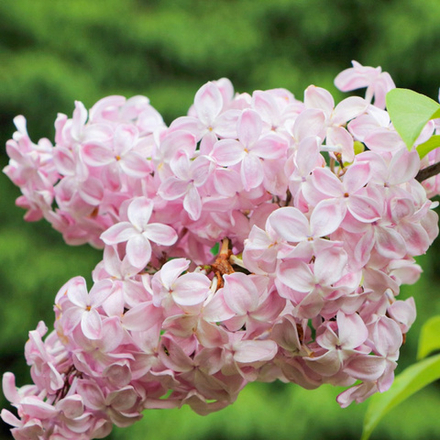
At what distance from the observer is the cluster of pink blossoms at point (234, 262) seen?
309 mm

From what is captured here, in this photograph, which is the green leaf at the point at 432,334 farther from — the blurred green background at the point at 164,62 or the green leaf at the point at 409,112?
the blurred green background at the point at 164,62

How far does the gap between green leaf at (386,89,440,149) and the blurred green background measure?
4.03 ft

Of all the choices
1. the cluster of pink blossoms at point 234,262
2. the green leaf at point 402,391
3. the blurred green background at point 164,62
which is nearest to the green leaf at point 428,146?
the cluster of pink blossoms at point 234,262

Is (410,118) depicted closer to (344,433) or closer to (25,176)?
(25,176)

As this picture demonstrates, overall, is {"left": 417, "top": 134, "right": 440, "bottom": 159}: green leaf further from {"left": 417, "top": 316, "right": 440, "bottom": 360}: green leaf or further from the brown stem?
{"left": 417, "top": 316, "right": 440, "bottom": 360}: green leaf

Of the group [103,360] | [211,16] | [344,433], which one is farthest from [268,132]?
[211,16]

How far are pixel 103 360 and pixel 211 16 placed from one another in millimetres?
1583

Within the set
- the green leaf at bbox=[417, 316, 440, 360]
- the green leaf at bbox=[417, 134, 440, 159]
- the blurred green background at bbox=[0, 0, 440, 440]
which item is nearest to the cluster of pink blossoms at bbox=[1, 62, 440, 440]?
the green leaf at bbox=[417, 134, 440, 159]

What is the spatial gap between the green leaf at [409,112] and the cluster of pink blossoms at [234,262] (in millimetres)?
16

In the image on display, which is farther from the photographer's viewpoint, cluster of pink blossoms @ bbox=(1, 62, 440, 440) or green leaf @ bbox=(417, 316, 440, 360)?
green leaf @ bbox=(417, 316, 440, 360)

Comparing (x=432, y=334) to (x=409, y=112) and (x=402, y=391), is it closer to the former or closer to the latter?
(x=402, y=391)

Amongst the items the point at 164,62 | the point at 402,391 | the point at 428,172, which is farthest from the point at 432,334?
the point at 164,62

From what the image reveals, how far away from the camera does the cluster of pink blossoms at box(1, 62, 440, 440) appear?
12.2 inches

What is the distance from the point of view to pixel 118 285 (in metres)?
0.34
